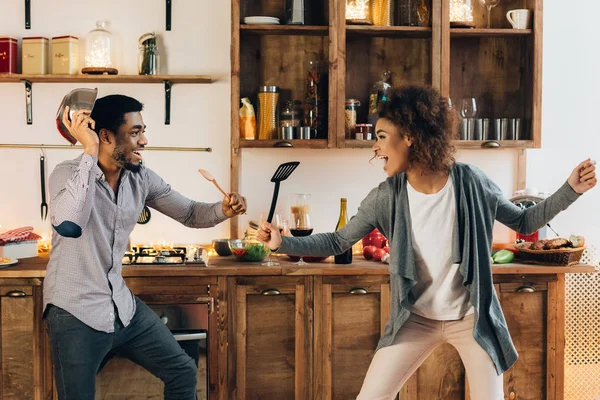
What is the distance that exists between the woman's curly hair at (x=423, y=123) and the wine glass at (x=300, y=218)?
1.00 meters

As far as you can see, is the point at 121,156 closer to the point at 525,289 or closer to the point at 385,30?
the point at 385,30

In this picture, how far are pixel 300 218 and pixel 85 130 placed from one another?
47.2 inches

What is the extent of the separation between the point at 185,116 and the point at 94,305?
153cm

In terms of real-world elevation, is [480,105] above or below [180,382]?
above

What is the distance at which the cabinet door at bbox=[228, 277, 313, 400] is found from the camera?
3418 millimetres

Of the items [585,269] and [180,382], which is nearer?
[180,382]

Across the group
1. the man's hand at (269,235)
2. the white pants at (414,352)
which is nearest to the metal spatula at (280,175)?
the man's hand at (269,235)

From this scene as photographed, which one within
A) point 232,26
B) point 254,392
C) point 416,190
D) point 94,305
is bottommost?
point 254,392

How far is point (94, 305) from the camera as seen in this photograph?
2.70 metres

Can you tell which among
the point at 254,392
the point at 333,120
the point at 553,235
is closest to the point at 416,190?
the point at 333,120

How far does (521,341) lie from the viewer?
349 centimetres

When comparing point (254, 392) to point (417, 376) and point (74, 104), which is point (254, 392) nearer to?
point (417, 376)

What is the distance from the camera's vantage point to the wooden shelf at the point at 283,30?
12.1ft

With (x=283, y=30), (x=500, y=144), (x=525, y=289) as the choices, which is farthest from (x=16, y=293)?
(x=500, y=144)
